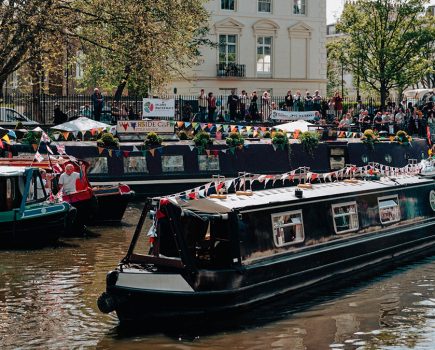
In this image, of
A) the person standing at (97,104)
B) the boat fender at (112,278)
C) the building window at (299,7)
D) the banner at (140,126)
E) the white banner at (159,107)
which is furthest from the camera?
the building window at (299,7)

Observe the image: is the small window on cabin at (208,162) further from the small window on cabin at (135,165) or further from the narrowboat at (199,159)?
the small window on cabin at (135,165)

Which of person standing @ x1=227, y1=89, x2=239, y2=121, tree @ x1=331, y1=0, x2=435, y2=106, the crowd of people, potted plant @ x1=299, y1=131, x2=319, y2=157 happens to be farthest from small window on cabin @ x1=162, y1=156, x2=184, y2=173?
tree @ x1=331, y1=0, x2=435, y2=106

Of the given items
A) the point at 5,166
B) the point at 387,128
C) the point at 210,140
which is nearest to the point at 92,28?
the point at 210,140

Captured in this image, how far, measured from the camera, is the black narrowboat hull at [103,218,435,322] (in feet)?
48.4

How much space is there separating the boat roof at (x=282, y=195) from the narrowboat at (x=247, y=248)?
0.07 ft

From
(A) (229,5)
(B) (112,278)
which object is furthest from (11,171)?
(A) (229,5)

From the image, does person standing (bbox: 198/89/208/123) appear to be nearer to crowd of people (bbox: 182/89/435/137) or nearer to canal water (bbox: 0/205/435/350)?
crowd of people (bbox: 182/89/435/137)

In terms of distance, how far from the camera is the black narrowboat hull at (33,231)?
21688 mm

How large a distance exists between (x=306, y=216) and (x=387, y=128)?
2411 cm

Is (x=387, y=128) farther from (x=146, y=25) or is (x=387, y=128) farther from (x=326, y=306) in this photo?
(x=326, y=306)

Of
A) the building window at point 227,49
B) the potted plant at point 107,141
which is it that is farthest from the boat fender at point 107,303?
the building window at point 227,49

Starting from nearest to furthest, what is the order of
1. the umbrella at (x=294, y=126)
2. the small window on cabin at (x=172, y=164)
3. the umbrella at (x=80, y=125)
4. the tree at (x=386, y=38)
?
the small window on cabin at (x=172, y=164) → the umbrella at (x=80, y=125) → the umbrella at (x=294, y=126) → the tree at (x=386, y=38)

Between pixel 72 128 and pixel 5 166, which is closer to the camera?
pixel 5 166

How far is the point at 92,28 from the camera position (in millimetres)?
32438
